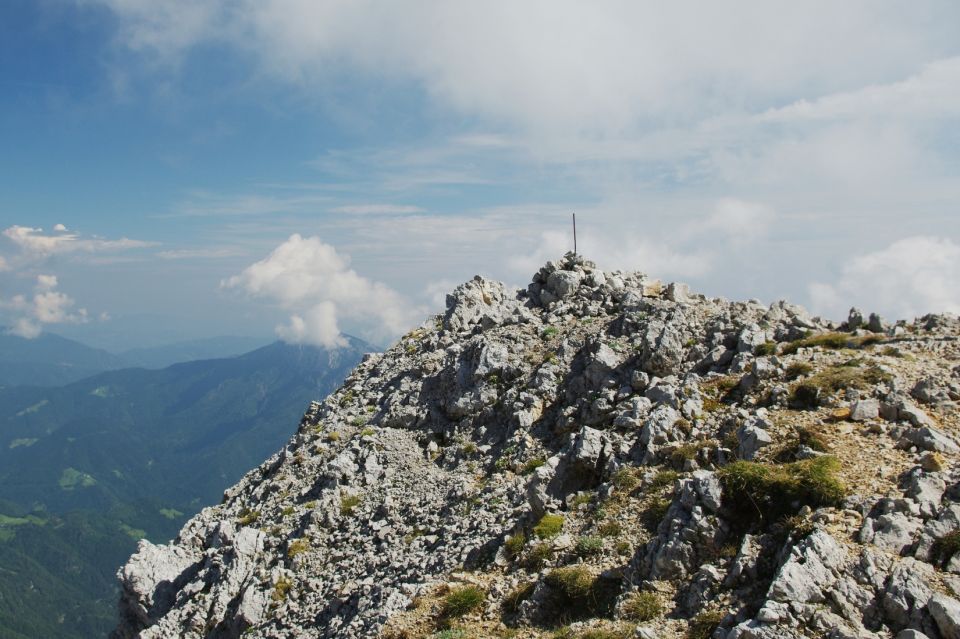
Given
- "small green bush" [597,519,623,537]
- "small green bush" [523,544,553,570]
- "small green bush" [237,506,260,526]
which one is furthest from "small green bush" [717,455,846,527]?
"small green bush" [237,506,260,526]

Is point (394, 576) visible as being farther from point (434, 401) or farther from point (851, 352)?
point (851, 352)

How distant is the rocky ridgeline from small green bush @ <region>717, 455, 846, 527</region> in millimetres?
58

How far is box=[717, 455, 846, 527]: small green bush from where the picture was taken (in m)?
15.1

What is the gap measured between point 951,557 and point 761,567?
3.87 meters

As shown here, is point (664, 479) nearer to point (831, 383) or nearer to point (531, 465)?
point (831, 383)

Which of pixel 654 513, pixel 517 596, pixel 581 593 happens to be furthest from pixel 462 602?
pixel 654 513

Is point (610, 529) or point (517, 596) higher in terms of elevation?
point (610, 529)

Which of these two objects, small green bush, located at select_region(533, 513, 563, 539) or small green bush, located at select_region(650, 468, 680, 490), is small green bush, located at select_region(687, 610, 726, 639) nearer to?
small green bush, located at select_region(650, 468, 680, 490)

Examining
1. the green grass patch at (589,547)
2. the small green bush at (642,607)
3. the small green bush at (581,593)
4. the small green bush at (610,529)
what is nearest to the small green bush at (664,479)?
the small green bush at (610,529)

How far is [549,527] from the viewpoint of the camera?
65.6 feet

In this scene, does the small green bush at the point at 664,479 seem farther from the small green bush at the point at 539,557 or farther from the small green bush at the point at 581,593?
the small green bush at the point at 581,593

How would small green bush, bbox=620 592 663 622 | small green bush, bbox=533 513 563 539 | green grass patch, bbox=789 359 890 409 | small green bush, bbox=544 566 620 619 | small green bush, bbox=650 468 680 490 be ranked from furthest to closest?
green grass patch, bbox=789 359 890 409
small green bush, bbox=533 513 563 539
small green bush, bbox=650 468 680 490
small green bush, bbox=544 566 620 619
small green bush, bbox=620 592 663 622

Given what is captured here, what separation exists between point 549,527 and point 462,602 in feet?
13.3

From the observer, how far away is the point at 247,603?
2442 cm
